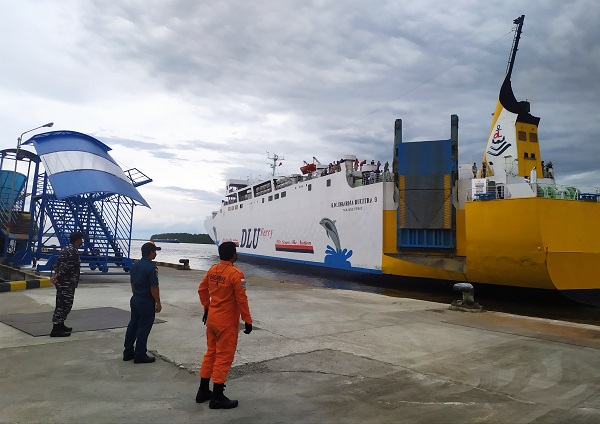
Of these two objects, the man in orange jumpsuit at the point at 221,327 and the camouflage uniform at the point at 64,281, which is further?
the camouflage uniform at the point at 64,281

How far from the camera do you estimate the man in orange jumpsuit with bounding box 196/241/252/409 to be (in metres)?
3.52

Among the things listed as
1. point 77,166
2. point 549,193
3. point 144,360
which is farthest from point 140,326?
point 549,193

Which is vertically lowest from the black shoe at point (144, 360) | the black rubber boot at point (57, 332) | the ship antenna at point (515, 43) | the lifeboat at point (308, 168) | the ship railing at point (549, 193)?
the black shoe at point (144, 360)

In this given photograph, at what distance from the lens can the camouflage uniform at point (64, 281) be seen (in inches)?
223

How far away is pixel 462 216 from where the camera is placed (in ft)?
56.0

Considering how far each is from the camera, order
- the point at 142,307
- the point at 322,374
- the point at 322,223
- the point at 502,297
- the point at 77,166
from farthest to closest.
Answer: the point at 322,223, the point at 502,297, the point at 77,166, the point at 142,307, the point at 322,374

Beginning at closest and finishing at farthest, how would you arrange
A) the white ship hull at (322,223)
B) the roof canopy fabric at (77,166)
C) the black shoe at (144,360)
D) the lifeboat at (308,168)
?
the black shoe at (144,360) < the roof canopy fabric at (77,166) < the white ship hull at (322,223) < the lifeboat at (308,168)

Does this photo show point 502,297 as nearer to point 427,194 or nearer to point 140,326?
point 427,194

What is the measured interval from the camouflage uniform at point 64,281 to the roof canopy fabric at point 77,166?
294 inches

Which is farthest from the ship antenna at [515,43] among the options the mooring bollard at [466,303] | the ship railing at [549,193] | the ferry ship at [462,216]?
the mooring bollard at [466,303]

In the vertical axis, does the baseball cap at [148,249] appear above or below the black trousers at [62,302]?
above

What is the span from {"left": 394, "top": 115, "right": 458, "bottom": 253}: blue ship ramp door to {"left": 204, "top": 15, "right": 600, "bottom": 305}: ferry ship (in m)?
0.04

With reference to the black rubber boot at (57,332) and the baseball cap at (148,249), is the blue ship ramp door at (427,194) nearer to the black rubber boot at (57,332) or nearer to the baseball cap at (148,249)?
the baseball cap at (148,249)

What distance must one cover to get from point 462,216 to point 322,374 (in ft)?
46.8
